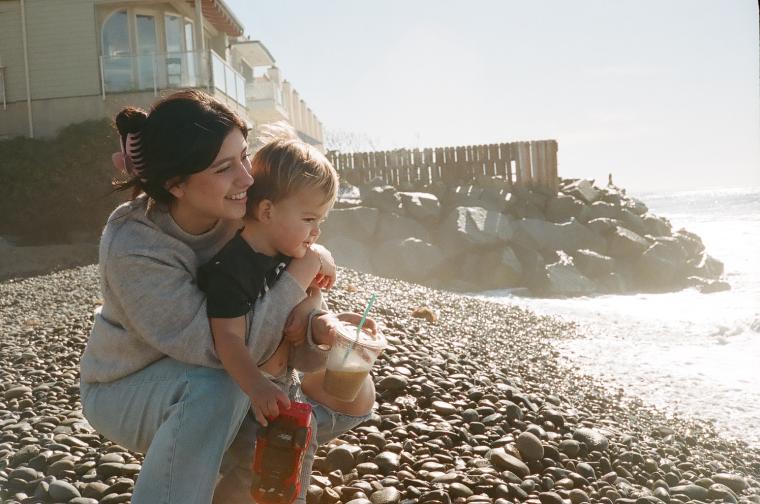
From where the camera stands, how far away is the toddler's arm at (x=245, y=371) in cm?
201

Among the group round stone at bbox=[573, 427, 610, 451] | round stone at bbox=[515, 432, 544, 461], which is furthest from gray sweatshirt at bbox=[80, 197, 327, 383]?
round stone at bbox=[573, 427, 610, 451]

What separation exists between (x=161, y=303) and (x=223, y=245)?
1.03 ft

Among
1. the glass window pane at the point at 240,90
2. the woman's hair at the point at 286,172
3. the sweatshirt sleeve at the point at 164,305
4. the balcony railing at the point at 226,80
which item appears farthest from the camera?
the glass window pane at the point at 240,90

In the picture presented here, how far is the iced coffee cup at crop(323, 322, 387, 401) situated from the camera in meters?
2.20

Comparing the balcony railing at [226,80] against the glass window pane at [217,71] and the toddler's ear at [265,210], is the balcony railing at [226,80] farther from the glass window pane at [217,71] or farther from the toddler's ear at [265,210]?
the toddler's ear at [265,210]

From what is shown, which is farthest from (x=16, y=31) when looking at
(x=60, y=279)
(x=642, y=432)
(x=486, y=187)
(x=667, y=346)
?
(x=642, y=432)

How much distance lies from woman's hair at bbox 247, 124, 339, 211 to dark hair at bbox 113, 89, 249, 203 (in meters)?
0.18

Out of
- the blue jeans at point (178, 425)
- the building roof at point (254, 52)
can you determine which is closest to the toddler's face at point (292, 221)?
the blue jeans at point (178, 425)

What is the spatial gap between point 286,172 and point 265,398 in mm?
718

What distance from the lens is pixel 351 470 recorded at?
315 centimetres

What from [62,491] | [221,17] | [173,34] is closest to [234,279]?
[62,491]

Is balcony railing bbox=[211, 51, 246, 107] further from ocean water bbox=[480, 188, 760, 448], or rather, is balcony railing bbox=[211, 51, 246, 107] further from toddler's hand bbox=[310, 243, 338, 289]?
toddler's hand bbox=[310, 243, 338, 289]

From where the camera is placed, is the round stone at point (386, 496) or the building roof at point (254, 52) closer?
the round stone at point (386, 496)

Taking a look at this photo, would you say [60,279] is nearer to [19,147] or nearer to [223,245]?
[19,147]
